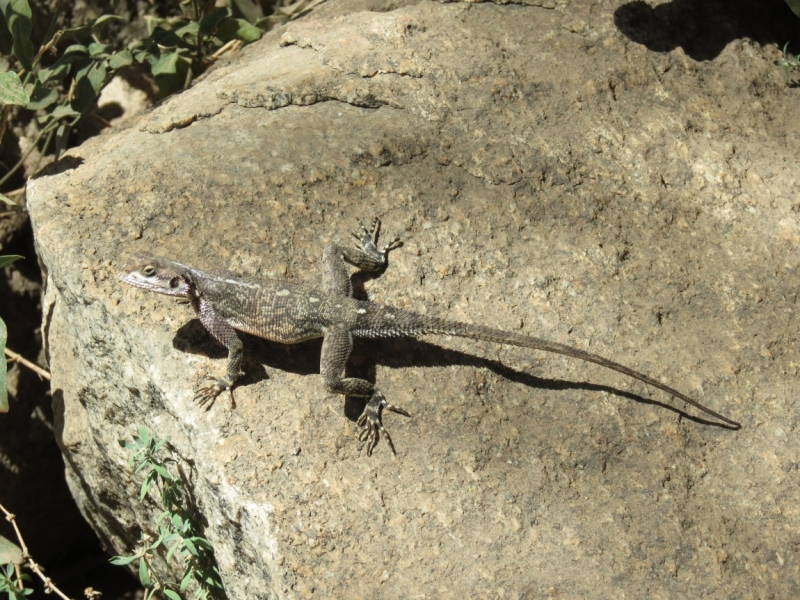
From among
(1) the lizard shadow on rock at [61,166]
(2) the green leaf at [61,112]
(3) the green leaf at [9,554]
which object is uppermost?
(2) the green leaf at [61,112]

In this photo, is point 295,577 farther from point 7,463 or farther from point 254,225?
point 7,463

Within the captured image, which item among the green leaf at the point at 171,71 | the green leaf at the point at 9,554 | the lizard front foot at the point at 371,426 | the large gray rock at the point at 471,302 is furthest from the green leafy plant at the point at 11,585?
the green leaf at the point at 171,71

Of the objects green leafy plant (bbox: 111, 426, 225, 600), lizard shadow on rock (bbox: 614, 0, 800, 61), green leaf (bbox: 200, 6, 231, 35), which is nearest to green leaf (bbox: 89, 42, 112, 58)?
green leaf (bbox: 200, 6, 231, 35)

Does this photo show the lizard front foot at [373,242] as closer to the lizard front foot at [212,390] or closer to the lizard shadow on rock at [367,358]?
the lizard shadow on rock at [367,358]

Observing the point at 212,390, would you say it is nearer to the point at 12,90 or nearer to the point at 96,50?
the point at 12,90

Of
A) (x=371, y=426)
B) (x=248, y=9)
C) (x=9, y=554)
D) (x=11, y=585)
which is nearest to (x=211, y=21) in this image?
(x=248, y=9)
